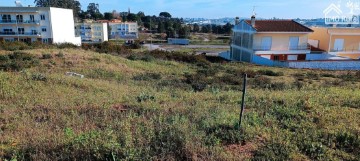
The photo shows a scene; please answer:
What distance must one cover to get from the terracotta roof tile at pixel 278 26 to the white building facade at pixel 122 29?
227 ft

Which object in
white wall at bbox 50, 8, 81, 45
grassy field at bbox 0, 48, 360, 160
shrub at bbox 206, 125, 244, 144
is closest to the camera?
grassy field at bbox 0, 48, 360, 160

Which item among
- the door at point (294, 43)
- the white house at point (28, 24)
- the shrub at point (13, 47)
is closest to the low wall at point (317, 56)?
the door at point (294, 43)

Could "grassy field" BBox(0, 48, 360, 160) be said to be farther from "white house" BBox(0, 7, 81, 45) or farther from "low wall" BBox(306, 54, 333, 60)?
"white house" BBox(0, 7, 81, 45)

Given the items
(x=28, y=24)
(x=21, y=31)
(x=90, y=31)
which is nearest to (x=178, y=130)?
(x=28, y=24)

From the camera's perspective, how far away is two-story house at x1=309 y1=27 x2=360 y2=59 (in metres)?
40.3

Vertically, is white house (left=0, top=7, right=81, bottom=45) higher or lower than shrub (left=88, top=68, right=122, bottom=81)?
higher

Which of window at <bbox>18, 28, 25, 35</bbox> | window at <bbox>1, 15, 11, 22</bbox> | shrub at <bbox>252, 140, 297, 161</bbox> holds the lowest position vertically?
shrub at <bbox>252, 140, 297, 161</bbox>

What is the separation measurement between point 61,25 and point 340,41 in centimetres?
4968

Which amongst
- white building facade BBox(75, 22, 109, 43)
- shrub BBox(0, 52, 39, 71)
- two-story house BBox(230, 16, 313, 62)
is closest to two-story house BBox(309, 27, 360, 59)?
two-story house BBox(230, 16, 313, 62)

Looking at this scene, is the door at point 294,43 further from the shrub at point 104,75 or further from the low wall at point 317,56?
the shrub at point 104,75

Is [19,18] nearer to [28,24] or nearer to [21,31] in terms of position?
[28,24]

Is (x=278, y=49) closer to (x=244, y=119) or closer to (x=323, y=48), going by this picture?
(x=323, y=48)

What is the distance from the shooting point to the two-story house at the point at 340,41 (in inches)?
1586

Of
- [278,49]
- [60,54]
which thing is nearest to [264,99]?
[60,54]
